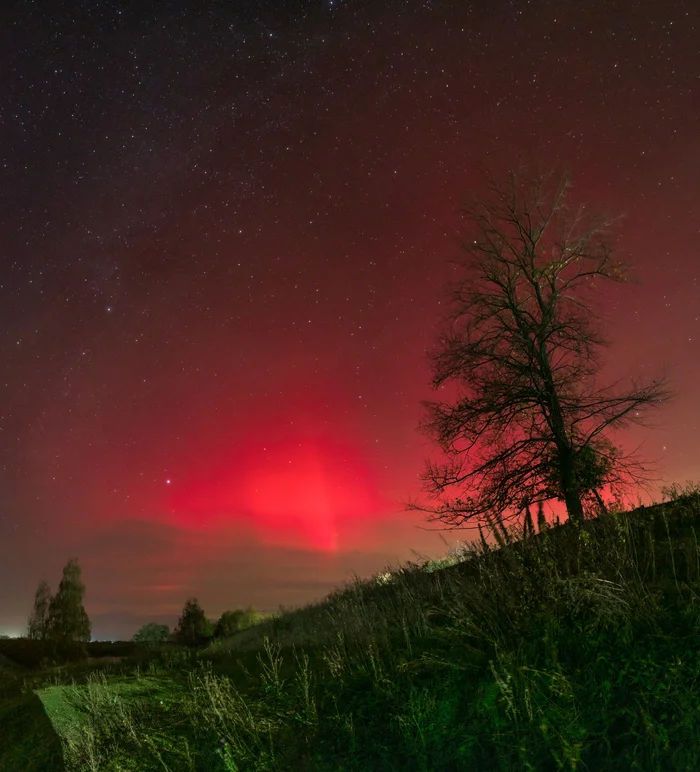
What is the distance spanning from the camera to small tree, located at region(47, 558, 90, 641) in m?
33.4

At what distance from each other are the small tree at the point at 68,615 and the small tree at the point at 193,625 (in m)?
5.58

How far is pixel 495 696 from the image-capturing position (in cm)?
482

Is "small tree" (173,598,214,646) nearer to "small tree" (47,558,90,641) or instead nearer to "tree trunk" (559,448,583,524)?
"small tree" (47,558,90,641)

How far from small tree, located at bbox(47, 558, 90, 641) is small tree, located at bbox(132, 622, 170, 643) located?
5.33m

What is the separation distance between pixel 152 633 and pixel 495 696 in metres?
28.9

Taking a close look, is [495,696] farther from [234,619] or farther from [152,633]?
[234,619]

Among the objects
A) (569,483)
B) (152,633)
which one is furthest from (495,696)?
(152,633)

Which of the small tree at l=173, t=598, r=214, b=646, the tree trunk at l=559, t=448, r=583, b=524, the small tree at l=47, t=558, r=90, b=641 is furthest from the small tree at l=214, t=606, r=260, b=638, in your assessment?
the tree trunk at l=559, t=448, r=583, b=524

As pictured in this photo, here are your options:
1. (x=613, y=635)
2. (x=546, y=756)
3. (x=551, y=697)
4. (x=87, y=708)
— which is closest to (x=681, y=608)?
(x=613, y=635)

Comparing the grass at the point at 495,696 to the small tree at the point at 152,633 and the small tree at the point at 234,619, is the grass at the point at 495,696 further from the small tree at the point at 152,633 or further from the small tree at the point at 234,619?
the small tree at the point at 234,619

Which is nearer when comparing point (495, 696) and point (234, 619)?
point (495, 696)

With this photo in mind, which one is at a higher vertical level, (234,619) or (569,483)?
(569,483)

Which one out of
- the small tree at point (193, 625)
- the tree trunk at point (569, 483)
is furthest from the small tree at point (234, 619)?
the tree trunk at point (569, 483)

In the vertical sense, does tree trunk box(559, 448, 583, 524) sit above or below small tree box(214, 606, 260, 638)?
above
